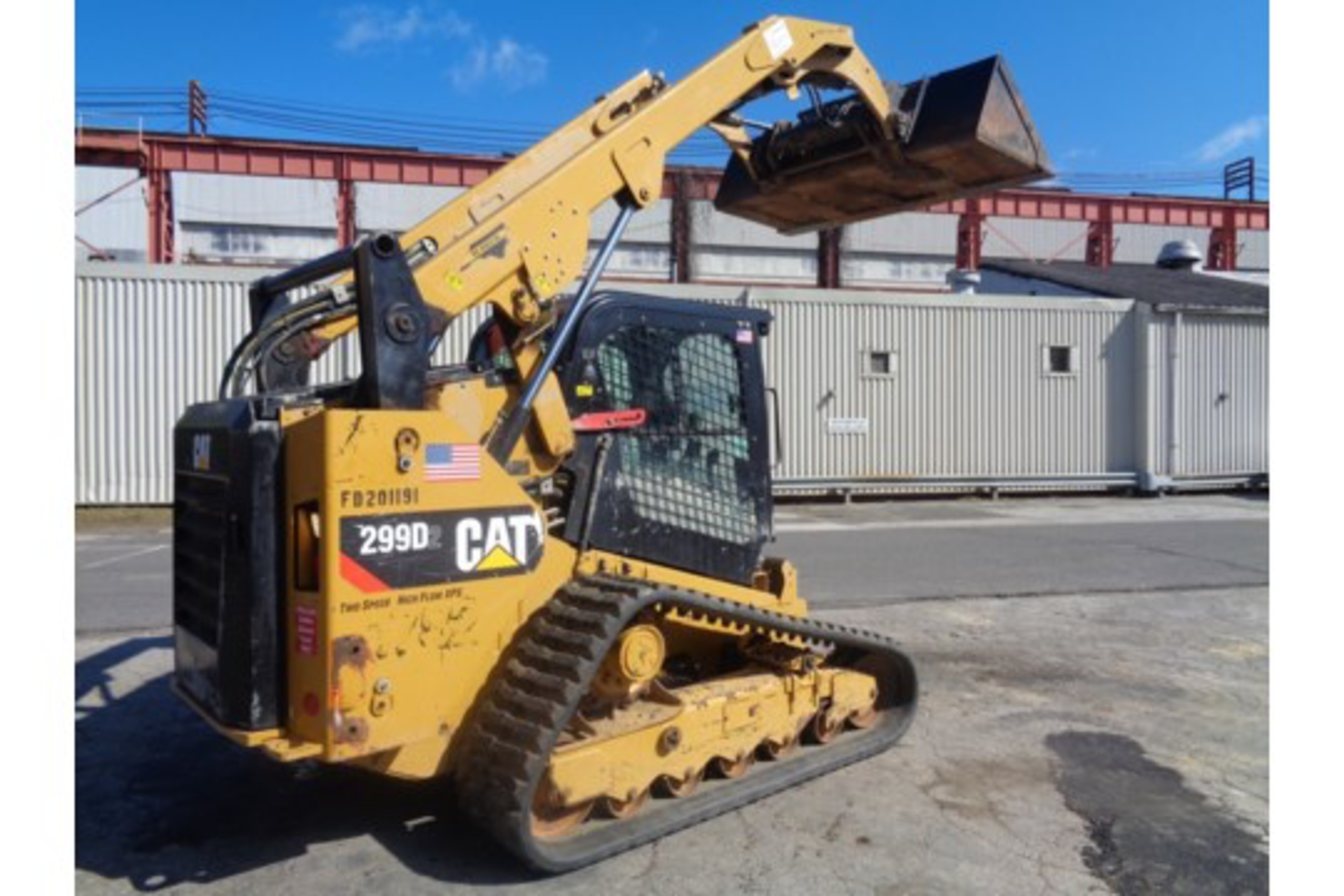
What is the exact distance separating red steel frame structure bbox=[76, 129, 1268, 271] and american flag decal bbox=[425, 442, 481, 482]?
1989 cm

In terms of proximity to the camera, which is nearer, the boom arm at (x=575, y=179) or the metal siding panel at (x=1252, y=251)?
the boom arm at (x=575, y=179)

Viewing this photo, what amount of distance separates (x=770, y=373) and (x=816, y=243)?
1682 cm

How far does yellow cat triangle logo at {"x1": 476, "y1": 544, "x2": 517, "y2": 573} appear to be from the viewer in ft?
12.4

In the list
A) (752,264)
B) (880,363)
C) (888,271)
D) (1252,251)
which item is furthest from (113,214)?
(1252,251)

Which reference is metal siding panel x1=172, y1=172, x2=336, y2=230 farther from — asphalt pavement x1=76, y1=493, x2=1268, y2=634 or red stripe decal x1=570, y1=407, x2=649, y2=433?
red stripe decal x1=570, y1=407, x2=649, y2=433

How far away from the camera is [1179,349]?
19609 millimetres

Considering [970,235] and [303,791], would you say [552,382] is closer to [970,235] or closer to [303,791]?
[303,791]

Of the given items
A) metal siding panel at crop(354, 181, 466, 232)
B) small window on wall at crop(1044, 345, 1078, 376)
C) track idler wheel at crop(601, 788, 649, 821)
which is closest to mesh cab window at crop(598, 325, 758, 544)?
track idler wheel at crop(601, 788, 649, 821)

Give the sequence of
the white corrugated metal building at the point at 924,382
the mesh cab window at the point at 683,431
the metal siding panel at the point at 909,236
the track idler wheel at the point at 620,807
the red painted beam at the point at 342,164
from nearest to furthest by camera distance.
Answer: the track idler wheel at the point at 620,807 < the mesh cab window at the point at 683,431 < the white corrugated metal building at the point at 924,382 < the red painted beam at the point at 342,164 < the metal siding panel at the point at 909,236

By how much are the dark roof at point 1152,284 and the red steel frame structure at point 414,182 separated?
7.77ft

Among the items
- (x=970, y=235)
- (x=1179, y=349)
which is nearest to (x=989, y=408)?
(x=1179, y=349)

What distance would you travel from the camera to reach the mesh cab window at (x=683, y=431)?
4.55 m

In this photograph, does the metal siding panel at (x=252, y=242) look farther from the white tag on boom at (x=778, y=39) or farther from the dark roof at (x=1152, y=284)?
the white tag on boom at (x=778, y=39)

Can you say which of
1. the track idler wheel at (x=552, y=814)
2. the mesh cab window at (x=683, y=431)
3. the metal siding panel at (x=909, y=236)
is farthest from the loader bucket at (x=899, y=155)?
the metal siding panel at (x=909, y=236)
